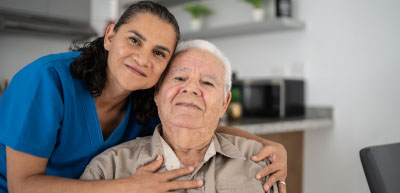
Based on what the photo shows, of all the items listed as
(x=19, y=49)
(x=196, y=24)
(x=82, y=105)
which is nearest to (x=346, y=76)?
(x=196, y=24)

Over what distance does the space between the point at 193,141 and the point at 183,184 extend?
0.19 m

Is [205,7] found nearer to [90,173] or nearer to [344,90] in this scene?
[344,90]

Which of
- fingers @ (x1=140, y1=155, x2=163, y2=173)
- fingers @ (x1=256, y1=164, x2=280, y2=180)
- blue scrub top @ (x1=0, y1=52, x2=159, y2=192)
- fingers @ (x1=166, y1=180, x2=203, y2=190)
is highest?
blue scrub top @ (x1=0, y1=52, x2=159, y2=192)

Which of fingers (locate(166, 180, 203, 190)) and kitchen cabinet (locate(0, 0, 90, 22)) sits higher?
kitchen cabinet (locate(0, 0, 90, 22))

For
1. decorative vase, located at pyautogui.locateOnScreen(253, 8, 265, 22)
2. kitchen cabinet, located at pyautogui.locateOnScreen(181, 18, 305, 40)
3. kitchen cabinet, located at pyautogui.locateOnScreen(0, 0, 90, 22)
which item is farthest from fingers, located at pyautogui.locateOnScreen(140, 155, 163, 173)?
kitchen cabinet, located at pyautogui.locateOnScreen(0, 0, 90, 22)

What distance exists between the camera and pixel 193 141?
1201mm

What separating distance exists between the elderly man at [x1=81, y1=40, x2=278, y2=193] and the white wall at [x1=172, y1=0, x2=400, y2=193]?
1.86 m

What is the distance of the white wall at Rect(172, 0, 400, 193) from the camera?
8.63 feet

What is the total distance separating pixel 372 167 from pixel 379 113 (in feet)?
6.10

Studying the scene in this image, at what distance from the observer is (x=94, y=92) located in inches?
47.0

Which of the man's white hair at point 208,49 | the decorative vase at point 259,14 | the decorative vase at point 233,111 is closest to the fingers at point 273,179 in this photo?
the man's white hair at point 208,49

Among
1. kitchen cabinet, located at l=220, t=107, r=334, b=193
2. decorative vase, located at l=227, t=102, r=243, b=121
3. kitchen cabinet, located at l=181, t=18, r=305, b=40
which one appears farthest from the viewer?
kitchen cabinet, located at l=181, t=18, r=305, b=40

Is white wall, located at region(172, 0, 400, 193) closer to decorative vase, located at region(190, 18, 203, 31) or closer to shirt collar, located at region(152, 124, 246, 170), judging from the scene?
decorative vase, located at region(190, 18, 203, 31)

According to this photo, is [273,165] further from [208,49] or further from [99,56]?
[99,56]
